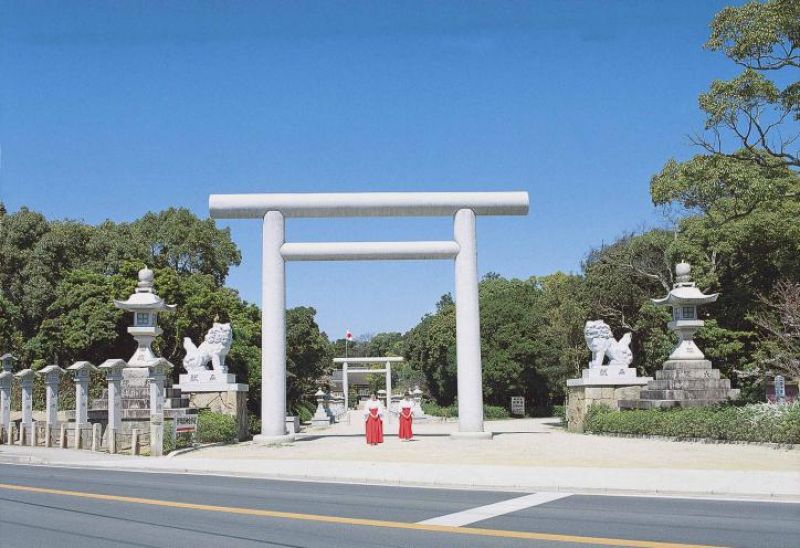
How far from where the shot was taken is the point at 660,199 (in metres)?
20.8

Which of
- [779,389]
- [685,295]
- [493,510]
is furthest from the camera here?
[685,295]

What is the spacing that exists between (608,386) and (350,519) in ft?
54.6

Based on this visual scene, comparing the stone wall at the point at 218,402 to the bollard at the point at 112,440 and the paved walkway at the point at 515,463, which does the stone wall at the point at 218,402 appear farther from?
the bollard at the point at 112,440

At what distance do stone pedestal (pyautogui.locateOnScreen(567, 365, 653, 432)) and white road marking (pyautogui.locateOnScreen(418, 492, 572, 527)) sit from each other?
13309mm

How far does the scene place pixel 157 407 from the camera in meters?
18.8

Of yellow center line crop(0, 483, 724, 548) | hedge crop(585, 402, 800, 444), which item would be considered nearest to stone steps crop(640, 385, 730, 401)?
hedge crop(585, 402, 800, 444)

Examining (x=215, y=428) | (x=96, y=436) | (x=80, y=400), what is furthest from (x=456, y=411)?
(x=96, y=436)

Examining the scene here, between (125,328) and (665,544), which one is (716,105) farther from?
(125,328)

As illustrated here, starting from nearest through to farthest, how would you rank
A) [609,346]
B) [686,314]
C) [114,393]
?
1. [114,393]
2. [686,314]
3. [609,346]

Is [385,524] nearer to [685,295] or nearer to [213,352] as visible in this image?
[213,352]

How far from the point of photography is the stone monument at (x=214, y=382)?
22391 millimetres

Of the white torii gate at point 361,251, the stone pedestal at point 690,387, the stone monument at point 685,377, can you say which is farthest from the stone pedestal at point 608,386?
the white torii gate at point 361,251

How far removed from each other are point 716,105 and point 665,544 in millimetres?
12875

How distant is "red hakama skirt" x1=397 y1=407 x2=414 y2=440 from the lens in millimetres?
21594
